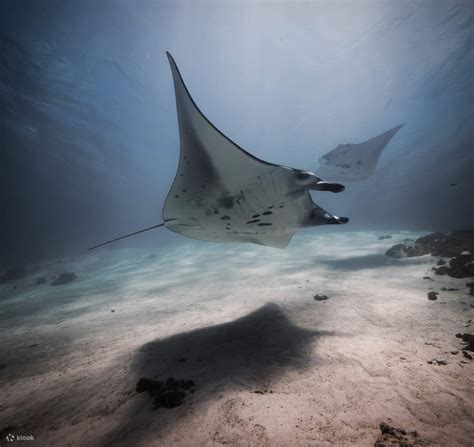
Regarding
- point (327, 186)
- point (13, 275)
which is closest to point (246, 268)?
point (327, 186)

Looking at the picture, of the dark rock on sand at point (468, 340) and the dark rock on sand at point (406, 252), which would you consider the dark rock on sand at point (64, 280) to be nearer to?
the dark rock on sand at point (468, 340)

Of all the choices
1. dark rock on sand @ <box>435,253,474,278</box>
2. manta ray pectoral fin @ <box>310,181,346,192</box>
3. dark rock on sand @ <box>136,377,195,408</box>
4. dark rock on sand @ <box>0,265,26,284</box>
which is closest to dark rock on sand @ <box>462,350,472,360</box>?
manta ray pectoral fin @ <box>310,181,346,192</box>

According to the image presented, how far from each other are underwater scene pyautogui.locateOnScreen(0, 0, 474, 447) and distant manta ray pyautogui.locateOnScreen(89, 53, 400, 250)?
24 mm

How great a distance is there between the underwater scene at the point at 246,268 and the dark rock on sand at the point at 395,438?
12mm

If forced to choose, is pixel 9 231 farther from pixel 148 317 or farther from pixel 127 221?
pixel 127 221

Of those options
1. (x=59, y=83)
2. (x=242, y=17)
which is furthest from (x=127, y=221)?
(x=242, y=17)

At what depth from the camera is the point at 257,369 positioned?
2490mm

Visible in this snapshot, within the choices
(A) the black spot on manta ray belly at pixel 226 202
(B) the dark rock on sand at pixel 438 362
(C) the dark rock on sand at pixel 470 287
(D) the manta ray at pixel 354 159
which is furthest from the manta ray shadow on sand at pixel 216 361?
(D) the manta ray at pixel 354 159

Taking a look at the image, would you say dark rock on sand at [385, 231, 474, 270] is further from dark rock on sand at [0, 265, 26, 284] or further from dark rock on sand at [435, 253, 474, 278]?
dark rock on sand at [0, 265, 26, 284]

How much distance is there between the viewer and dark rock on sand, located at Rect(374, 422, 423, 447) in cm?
154

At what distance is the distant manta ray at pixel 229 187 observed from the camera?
8.34ft

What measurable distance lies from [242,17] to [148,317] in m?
21.4

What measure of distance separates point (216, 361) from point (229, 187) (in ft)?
6.82

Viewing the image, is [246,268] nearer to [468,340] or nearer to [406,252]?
[406,252]
